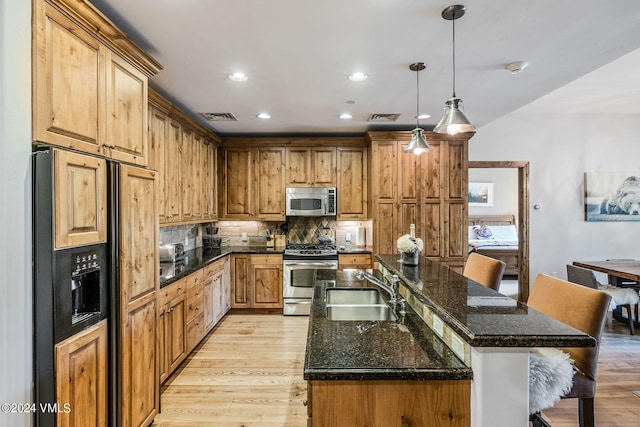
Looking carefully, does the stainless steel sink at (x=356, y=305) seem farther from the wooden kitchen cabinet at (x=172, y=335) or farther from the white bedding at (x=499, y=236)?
the white bedding at (x=499, y=236)

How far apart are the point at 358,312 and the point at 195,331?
1.95m

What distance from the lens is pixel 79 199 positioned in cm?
150

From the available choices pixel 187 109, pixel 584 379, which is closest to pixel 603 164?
pixel 584 379

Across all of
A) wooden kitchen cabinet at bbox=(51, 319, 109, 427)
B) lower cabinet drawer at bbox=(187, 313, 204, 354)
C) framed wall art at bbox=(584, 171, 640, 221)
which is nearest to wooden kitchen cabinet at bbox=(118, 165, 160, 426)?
wooden kitchen cabinet at bbox=(51, 319, 109, 427)

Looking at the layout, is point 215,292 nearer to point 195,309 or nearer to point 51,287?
point 195,309

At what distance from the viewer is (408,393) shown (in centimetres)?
123

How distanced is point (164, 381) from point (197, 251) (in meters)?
2.14

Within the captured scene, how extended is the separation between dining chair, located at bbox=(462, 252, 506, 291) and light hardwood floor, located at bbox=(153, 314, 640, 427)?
1000 millimetres

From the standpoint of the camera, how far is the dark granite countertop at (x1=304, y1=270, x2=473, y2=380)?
1213 millimetres

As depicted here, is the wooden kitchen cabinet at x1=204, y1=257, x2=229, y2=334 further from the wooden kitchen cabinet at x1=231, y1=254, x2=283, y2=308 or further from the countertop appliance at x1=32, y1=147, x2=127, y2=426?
the countertop appliance at x1=32, y1=147, x2=127, y2=426

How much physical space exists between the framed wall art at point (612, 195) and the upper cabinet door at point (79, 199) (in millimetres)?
6734

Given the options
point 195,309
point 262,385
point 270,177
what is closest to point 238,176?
point 270,177

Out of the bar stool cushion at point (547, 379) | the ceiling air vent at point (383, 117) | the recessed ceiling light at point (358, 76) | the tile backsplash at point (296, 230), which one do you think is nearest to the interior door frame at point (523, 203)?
the ceiling air vent at point (383, 117)

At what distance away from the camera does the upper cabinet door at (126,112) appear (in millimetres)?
1810
